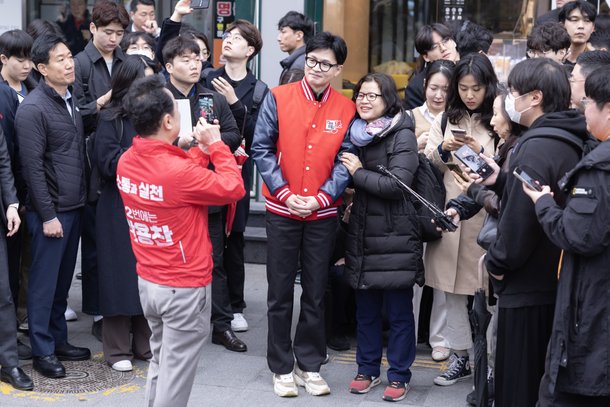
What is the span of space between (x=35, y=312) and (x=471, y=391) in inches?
109

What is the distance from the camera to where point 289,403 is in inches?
228

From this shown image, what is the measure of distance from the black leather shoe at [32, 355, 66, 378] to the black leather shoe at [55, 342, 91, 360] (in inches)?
9.4

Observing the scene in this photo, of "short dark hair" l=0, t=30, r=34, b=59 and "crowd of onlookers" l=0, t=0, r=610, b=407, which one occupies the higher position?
"short dark hair" l=0, t=30, r=34, b=59

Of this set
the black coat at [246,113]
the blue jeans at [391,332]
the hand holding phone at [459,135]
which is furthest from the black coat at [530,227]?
the black coat at [246,113]

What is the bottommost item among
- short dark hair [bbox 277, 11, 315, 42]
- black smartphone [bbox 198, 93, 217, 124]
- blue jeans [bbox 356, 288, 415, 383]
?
blue jeans [bbox 356, 288, 415, 383]

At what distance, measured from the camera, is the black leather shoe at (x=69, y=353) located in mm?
6449

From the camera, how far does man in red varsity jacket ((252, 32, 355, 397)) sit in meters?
5.81

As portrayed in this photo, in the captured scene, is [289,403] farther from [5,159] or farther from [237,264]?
[5,159]

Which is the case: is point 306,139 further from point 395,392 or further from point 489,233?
point 395,392

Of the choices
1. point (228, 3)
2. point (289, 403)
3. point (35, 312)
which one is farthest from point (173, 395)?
point (228, 3)

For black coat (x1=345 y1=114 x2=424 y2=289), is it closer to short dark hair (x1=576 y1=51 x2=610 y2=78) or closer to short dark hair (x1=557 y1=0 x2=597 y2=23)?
short dark hair (x1=576 y1=51 x2=610 y2=78)

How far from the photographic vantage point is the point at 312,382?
19.5ft

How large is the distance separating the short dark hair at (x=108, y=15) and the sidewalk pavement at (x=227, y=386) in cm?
241

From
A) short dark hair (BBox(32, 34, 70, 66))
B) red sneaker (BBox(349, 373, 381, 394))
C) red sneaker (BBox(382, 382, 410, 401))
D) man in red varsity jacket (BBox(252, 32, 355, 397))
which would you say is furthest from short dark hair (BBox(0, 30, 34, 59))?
red sneaker (BBox(382, 382, 410, 401))
